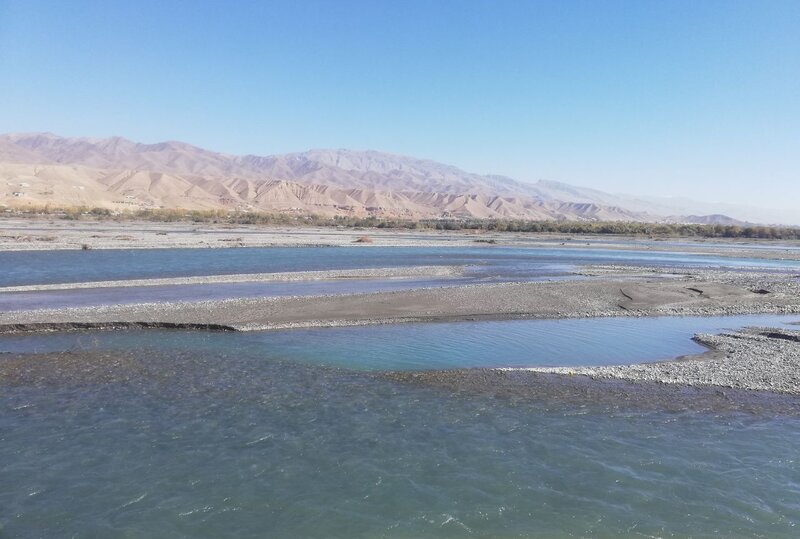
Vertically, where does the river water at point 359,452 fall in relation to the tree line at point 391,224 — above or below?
below

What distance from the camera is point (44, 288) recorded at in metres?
26.5

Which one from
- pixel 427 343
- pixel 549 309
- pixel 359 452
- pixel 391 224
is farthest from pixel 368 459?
pixel 391 224

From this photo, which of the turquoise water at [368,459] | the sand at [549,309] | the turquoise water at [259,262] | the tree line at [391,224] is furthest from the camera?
the tree line at [391,224]

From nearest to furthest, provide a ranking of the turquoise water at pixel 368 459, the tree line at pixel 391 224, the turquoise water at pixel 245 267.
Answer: the turquoise water at pixel 368 459
the turquoise water at pixel 245 267
the tree line at pixel 391 224

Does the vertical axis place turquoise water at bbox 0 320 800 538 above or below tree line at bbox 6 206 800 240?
below

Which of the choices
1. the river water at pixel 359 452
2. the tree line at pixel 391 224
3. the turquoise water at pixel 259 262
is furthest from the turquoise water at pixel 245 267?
the tree line at pixel 391 224

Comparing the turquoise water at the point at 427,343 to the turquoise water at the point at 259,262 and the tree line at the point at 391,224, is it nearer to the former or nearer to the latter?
the turquoise water at the point at 259,262

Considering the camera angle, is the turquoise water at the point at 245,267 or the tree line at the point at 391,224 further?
the tree line at the point at 391,224

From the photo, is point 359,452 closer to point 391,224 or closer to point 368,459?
point 368,459

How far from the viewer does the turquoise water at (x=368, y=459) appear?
788 cm

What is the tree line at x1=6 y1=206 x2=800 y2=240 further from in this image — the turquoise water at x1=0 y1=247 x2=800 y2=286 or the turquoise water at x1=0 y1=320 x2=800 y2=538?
the turquoise water at x1=0 y1=320 x2=800 y2=538

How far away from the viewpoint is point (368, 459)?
9625 mm

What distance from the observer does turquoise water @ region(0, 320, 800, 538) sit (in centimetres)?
788

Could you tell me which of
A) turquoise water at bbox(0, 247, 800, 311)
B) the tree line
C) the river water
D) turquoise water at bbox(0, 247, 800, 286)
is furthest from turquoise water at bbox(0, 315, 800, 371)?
the tree line
